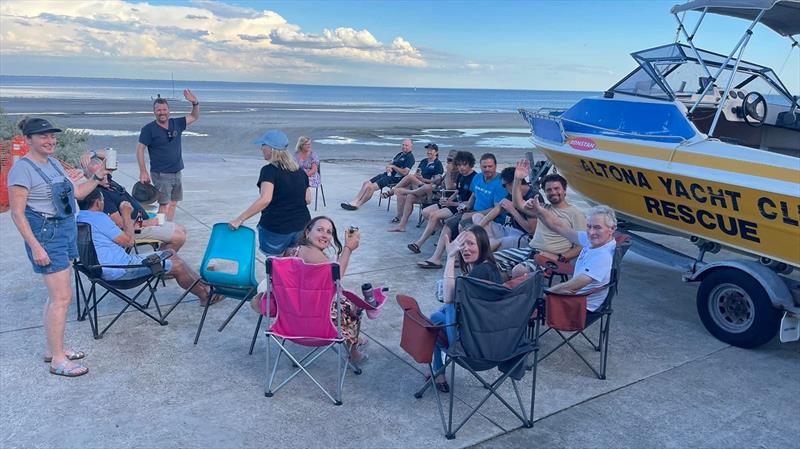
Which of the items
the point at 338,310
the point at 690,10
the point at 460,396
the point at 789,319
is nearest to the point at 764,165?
the point at 789,319

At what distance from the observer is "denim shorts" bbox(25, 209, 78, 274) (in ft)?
11.7

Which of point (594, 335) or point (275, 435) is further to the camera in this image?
point (594, 335)

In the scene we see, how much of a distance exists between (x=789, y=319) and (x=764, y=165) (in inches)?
45.6

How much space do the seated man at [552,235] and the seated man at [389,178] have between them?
159 inches

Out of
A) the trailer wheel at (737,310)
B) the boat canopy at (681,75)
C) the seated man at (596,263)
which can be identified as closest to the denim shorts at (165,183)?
the seated man at (596,263)

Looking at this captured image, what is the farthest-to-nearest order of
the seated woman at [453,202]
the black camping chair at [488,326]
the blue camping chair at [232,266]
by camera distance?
the seated woman at [453,202], the blue camping chair at [232,266], the black camping chair at [488,326]

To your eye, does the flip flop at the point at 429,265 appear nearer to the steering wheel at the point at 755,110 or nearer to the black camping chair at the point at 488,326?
the black camping chair at the point at 488,326

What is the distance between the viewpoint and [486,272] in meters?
3.56

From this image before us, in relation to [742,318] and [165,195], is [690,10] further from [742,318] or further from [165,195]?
[165,195]

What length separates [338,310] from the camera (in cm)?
349

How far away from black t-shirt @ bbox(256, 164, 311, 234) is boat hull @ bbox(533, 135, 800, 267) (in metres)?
3.08

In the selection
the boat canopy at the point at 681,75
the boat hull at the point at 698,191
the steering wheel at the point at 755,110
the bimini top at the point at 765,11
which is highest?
the bimini top at the point at 765,11

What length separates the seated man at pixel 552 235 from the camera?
512cm

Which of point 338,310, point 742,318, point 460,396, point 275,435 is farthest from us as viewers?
point 742,318
